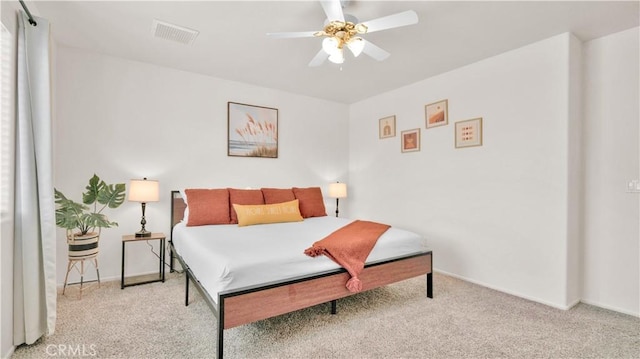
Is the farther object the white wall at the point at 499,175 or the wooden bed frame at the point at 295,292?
the white wall at the point at 499,175

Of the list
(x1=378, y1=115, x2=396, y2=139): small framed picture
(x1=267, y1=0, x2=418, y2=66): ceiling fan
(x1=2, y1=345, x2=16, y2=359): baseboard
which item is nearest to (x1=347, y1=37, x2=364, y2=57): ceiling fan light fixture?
(x1=267, y1=0, x2=418, y2=66): ceiling fan

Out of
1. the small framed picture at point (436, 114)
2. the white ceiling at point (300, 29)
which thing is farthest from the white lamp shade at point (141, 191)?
the small framed picture at point (436, 114)

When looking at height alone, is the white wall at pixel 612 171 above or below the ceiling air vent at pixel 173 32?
below

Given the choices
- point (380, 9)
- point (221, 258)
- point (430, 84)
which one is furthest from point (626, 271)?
point (221, 258)

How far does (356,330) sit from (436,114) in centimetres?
278

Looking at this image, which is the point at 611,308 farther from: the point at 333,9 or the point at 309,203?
the point at 333,9

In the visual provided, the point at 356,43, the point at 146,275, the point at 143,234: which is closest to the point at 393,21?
the point at 356,43

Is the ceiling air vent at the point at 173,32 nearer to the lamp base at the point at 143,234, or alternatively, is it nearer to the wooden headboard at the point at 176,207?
the wooden headboard at the point at 176,207

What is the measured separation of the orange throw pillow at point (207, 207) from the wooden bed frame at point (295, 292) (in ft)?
1.81

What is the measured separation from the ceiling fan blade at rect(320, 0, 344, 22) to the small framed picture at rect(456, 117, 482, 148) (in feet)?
7.02

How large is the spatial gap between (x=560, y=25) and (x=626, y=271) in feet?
7.23

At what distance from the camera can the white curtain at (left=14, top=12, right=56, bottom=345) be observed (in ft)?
6.29

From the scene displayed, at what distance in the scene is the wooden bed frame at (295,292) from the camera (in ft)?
5.80

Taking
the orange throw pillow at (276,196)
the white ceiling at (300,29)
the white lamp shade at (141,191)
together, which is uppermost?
the white ceiling at (300,29)
